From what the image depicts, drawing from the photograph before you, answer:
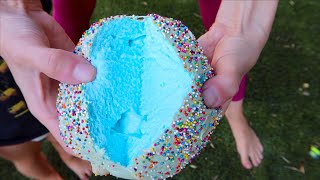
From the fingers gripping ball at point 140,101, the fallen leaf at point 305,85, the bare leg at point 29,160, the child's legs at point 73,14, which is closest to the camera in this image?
the fingers gripping ball at point 140,101

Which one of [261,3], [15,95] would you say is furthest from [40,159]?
[261,3]

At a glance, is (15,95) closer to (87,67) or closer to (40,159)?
(40,159)

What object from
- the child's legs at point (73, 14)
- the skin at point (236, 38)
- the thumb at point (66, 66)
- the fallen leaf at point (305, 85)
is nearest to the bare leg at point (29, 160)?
the child's legs at point (73, 14)

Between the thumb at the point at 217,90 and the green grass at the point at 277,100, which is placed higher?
the thumb at the point at 217,90

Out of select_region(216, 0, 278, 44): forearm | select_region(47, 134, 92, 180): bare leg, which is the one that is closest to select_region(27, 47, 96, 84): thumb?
select_region(216, 0, 278, 44): forearm

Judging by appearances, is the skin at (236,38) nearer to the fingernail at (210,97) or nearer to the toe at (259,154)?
the fingernail at (210,97)

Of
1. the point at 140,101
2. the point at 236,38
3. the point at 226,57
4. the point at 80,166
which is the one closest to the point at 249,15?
the point at 236,38
